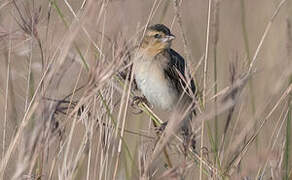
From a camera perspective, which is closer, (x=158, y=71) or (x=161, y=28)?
(x=161, y=28)

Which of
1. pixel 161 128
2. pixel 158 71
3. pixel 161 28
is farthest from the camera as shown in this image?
pixel 158 71

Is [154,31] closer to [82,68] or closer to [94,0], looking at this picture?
[82,68]

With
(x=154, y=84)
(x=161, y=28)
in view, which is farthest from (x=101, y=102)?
(x=154, y=84)

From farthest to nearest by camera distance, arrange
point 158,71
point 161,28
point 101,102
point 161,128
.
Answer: point 158,71 → point 161,28 → point 161,128 → point 101,102

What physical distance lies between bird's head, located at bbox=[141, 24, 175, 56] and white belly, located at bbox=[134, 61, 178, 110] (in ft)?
0.37

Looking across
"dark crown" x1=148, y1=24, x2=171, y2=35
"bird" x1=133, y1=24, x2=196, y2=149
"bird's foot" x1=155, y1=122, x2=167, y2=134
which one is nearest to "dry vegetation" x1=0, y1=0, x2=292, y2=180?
"bird's foot" x1=155, y1=122, x2=167, y2=134

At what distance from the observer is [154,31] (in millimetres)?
4312

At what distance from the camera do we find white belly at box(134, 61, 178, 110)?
4453mm

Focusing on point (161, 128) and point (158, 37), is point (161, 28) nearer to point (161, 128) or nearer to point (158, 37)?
point (158, 37)

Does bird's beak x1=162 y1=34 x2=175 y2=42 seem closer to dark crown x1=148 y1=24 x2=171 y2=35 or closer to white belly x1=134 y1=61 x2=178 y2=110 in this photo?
dark crown x1=148 y1=24 x2=171 y2=35

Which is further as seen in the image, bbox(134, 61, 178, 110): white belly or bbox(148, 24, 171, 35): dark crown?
bbox(134, 61, 178, 110): white belly

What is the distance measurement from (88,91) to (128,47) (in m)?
0.26

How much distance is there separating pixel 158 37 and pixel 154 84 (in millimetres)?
378

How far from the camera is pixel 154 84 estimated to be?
4.51 m
